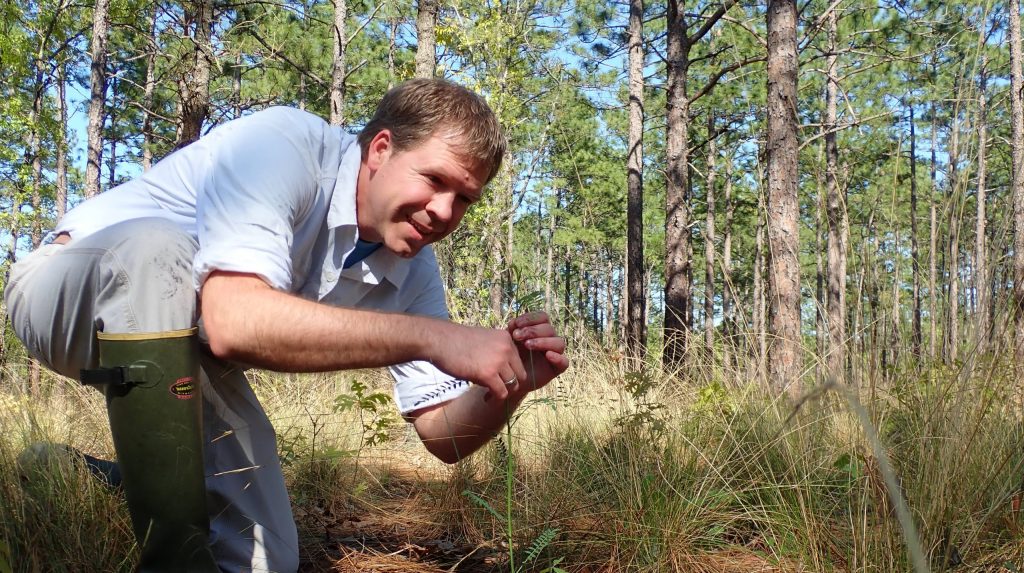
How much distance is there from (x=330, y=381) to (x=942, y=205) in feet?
13.8

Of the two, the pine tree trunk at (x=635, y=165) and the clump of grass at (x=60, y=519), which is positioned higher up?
the pine tree trunk at (x=635, y=165)

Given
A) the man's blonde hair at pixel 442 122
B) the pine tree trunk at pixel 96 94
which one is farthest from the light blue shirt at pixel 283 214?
the pine tree trunk at pixel 96 94

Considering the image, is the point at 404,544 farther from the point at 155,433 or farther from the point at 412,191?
the point at 412,191

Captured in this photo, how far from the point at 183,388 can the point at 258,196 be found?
1.31ft

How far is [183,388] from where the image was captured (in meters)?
1.29

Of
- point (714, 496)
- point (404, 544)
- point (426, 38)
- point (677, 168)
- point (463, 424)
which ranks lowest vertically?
point (404, 544)

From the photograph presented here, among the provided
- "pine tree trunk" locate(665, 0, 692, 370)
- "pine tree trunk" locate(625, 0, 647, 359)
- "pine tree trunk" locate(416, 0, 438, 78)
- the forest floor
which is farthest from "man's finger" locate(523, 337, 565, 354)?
"pine tree trunk" locate(625, 0, 647, 359)

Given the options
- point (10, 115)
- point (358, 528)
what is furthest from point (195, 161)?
point (10, 115)

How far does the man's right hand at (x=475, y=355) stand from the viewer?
3.75 feet

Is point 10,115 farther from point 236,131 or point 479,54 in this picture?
point 236,131

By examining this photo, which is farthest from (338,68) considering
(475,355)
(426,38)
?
(475,355)

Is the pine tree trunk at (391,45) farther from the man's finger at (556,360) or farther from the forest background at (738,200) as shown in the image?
the man's finger at (556,360)

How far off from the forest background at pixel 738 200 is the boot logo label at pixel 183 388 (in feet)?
1.15

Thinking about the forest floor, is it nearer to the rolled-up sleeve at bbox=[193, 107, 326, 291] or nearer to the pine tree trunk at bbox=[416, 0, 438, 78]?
the rolled-up sleeve at bbox=[193, 107, 326, 291]
